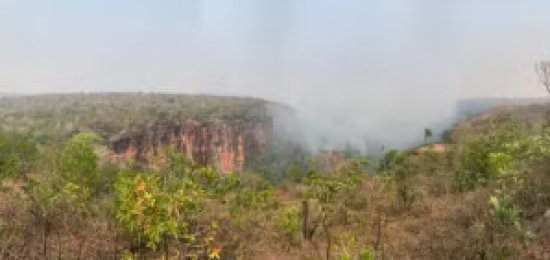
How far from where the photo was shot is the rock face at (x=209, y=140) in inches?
1945

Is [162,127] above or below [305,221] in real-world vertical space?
below

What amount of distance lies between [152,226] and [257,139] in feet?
234

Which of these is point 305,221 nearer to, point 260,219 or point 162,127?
point 260,219

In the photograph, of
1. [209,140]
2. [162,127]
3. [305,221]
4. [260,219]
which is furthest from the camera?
[209,140]

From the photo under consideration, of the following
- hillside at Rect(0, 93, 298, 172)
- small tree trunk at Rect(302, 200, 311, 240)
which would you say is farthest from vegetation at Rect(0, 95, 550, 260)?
hillside at Rect(0, 93, 298, 172)

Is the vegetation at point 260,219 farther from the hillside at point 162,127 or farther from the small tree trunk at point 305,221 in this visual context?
the hillside at point 162,127

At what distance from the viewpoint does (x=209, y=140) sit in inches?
2467

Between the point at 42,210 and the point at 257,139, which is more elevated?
the point at 42,210

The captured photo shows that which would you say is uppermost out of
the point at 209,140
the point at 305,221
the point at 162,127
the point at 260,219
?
the point at 260,219

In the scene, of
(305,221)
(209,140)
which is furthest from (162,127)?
(305,221)

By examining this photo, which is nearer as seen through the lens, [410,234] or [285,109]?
[410,234]

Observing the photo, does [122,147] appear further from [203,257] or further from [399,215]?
[203,257]

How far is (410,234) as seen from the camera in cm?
973

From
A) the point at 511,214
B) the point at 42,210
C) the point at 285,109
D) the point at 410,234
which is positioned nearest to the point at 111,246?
the point at 42,210
